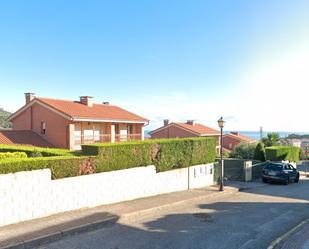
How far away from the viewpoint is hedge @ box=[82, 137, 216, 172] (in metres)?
13.5

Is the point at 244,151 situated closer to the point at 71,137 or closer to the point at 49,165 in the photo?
the point at 71,137

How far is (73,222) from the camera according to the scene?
1040cm

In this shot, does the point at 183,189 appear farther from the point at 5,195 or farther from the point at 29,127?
the point at 29,127

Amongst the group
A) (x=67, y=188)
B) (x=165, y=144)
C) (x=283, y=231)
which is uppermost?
(x=165, y=144)

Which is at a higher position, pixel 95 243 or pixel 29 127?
pixel 29 127

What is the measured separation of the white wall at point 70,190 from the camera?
10180mm

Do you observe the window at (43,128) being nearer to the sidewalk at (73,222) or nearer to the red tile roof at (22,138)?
the red tile roof at (22,138)

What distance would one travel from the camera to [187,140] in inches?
739

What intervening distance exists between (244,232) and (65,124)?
2055 cm

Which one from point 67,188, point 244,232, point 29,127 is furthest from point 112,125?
point 244,232

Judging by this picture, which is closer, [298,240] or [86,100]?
[298,240]

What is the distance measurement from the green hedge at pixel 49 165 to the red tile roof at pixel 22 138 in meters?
15.0

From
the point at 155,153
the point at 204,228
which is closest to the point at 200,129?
the point at 155,153

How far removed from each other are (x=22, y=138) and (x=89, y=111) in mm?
6023
